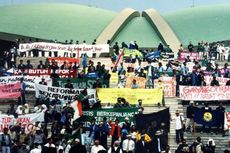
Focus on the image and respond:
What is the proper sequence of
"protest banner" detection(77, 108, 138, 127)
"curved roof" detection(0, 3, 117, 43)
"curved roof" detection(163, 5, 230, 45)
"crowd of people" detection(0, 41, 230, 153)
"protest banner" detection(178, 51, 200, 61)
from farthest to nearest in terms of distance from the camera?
"curved roof" detection(0, 3, 117, 43), "curved roof" detection(163, 5, 230, 45), "protest banner" detection(178, 51, 200, 61), "protest banner" detection(77, 108, 138, 127), "crowd of people" detection(0, 41, 230, 153)

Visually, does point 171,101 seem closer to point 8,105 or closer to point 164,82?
point 164,82

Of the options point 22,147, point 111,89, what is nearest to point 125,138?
point 22,147

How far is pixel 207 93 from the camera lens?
32.0m

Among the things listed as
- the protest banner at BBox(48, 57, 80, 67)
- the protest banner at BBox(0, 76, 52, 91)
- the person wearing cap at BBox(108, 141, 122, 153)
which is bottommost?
the person wearing cap at BBox(108, 141, 122, 153)

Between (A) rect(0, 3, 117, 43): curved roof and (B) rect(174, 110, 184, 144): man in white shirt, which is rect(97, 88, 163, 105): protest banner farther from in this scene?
(A) rect(0, 3, 117, 43): curved roof

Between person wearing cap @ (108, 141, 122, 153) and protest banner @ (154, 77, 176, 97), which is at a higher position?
protest banner @ (154, 77, 176, 97)

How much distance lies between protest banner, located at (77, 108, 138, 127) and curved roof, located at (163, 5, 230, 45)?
77.3 feet

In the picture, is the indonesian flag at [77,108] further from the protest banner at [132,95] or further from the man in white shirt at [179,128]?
the man in white shirt at [179,128]

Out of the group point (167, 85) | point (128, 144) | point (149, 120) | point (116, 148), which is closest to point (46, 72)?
point (167, 85)

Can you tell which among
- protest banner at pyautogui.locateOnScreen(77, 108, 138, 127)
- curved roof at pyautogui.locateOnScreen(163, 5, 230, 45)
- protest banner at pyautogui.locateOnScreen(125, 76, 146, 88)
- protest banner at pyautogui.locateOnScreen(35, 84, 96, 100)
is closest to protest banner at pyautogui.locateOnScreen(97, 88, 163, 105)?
protest banner at pyautogui.locateOnScreen(35, 84, 96, 100)

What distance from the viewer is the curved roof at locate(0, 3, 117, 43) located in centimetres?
5331

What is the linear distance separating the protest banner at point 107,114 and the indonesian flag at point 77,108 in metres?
0.17

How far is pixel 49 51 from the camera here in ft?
145

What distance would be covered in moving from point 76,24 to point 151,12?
551 centimetres
